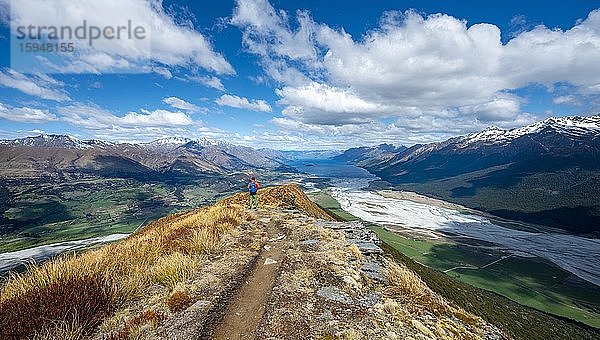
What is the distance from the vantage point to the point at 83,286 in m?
8.49

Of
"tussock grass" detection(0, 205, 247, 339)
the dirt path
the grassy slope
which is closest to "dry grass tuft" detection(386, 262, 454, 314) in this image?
the dirt path

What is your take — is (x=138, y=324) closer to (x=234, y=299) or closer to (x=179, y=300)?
(x=179, y=300)

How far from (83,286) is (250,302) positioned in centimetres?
485

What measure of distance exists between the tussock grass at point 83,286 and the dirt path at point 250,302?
244cm

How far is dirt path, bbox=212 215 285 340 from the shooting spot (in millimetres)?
7827

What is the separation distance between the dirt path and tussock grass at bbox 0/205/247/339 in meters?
2.44

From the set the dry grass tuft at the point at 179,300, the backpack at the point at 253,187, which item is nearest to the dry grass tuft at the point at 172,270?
the dry grass tuft at the point at 179,300

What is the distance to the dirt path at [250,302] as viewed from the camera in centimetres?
783

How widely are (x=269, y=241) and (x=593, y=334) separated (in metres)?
106

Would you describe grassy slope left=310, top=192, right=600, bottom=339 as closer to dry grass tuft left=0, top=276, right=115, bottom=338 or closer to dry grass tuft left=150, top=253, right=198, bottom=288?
dry grass tuft left=150, top=253, right=198, bottom=288

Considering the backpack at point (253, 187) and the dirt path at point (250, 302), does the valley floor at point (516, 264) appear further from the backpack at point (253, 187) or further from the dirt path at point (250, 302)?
the dirt path at point (250, 302)

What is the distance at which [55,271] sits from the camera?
360 inches

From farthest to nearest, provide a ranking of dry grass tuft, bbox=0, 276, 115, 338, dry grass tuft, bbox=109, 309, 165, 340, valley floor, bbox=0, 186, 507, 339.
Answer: valley floor, bbox=0, 186, 507, 339
dry grass tuft, bbox=109, 309, 165, 340
dry grass tuft, bbox=0, 276, 115, 338

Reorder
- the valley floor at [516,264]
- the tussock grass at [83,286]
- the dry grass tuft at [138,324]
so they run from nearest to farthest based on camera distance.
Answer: the tussock grass at [83,286] < the dry grass tuft at [138,324] < the valley floor at [516,264]
